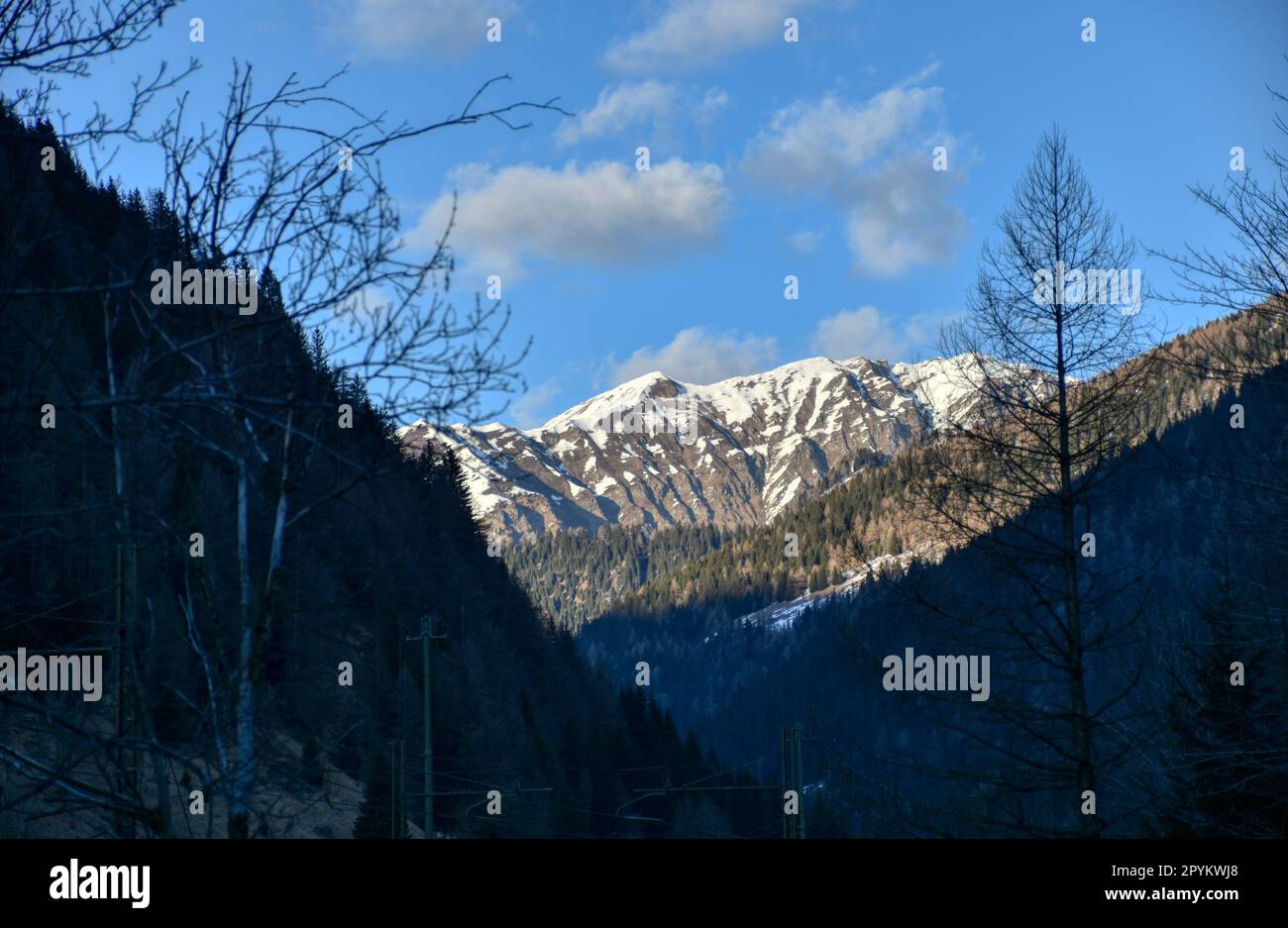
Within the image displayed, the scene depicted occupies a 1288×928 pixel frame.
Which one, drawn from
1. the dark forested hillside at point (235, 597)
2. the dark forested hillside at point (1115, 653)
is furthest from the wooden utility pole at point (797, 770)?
the dark forested hillside at point (1115, 653)

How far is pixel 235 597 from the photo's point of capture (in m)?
38.7

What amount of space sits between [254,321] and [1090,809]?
33.5 feet

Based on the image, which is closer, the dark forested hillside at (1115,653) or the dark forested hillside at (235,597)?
the dark forested hillside at (235,597)

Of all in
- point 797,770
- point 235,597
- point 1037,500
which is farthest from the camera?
point 235,597

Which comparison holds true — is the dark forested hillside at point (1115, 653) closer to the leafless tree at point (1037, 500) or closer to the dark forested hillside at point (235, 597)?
the leafless tree at point (1037, 500)

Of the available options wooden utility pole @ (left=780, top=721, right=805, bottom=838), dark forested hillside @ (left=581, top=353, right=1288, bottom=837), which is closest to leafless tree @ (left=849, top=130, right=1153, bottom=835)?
dark forested hillside @ (left=581, top=353, right=1288, bottom=837)

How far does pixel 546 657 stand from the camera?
92125 mm

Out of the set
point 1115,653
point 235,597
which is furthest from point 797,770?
point 235,597

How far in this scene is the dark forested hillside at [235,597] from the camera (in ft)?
15.8

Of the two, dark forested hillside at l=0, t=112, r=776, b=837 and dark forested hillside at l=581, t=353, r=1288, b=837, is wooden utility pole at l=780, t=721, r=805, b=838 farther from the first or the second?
dark forested hillside at l=581, t=353, r=1288, b=837

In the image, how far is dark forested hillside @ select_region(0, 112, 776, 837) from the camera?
4.82 meters

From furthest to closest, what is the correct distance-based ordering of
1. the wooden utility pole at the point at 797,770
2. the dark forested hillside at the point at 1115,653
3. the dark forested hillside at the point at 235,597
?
the wooden utility pole at the point at 797,770 < the dark forested hillside at the point at 1115,653 < the dark forested hillside at the point at 235,597

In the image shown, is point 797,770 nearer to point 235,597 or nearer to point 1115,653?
point 1115,653
